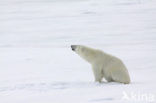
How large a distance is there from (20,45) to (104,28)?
382cm

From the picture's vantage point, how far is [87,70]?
9547 millimetres

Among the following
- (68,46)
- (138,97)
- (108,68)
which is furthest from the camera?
(68,46)

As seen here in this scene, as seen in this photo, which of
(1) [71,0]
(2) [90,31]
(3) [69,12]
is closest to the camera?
(2) [90,31]

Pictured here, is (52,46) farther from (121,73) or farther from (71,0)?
(71,0)

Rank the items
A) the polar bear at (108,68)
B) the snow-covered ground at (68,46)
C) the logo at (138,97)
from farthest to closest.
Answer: the polar bear at (108,68) → the snow-covered ground at (68,46) → the logo at (138,97)

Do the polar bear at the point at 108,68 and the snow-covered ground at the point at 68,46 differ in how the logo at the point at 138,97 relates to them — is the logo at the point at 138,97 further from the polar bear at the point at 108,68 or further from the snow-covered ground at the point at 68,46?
the polar bear at the point at 108,68

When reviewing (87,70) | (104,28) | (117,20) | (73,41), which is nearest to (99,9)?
(117,20)

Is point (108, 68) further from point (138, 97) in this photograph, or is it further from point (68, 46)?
point (68, 46)

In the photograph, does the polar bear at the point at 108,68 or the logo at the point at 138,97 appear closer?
the logo at the point at 138,97

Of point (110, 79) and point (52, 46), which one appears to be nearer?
point (110, 79)

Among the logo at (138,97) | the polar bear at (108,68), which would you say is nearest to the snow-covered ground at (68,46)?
the logo at (138,97)

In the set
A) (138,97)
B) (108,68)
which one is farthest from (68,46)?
(138,97)

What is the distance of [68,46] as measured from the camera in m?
13.8

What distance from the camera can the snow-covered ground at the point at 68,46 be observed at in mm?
5887
